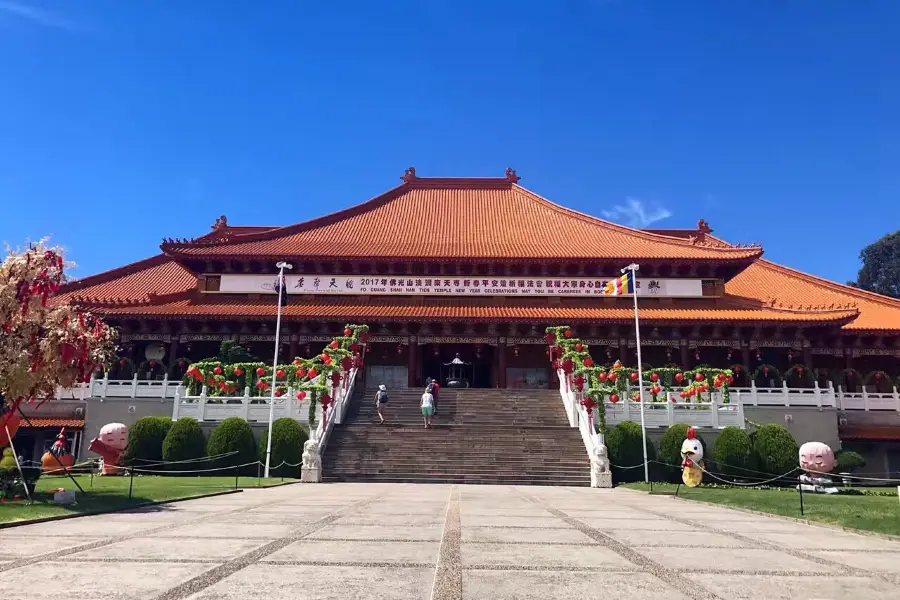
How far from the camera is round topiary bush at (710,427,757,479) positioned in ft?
55.7

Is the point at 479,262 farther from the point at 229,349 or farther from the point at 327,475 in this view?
the point at 327,475

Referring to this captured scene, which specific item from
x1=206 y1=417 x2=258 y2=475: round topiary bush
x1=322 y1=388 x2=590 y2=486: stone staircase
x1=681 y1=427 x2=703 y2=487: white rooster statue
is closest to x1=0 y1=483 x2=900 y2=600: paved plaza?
x1=681 y1=427 x2=703 y2=487: white rooster statue

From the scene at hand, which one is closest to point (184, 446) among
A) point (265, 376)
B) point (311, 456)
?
point (265, 376)

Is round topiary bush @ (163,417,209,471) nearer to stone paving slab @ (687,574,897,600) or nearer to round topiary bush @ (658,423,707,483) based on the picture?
round topiary bush @ (658,423,707,483)

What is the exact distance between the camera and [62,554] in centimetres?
500

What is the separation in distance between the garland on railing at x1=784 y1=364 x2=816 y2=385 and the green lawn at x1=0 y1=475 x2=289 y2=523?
20.3 metres

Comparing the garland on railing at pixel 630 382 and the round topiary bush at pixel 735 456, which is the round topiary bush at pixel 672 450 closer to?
the round topiary bush at pixel 735 456

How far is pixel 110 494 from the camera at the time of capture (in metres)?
10.6

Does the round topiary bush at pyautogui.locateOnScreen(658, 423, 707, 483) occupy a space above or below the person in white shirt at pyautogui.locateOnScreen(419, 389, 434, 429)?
below

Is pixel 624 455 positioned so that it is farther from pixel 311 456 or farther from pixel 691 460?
pixel 311 456

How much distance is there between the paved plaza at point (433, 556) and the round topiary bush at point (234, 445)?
28.0 feet

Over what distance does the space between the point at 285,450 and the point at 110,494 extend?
6.65 meters

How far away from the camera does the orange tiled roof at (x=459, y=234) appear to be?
2703 cm

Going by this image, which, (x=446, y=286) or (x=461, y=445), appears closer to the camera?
(x=461, y=445)
